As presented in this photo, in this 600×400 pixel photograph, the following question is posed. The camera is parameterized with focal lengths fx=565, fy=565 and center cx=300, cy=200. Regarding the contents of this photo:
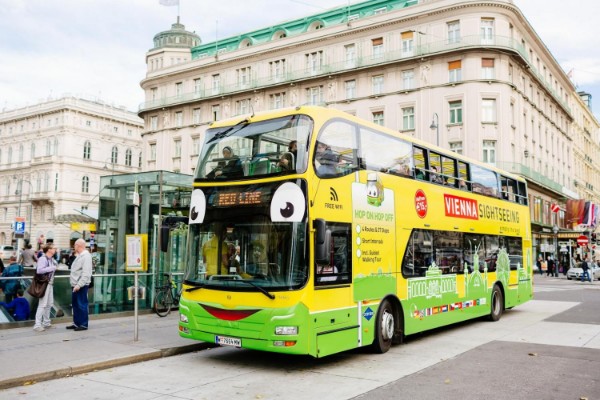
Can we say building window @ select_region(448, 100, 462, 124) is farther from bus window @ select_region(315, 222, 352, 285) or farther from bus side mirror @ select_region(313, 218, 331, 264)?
bus side mirror @ select_region(313, 218, 331, 264)

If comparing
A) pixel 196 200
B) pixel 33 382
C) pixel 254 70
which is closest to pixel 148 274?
pixel 196 200

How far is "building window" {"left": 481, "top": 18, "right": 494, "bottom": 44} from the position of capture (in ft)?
137

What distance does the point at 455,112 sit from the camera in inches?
1666

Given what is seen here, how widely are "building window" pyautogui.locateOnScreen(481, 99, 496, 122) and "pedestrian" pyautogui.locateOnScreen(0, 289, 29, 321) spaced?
119 ft

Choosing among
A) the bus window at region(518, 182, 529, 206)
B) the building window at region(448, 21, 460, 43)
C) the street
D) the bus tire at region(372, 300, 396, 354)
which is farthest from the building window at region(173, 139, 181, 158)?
the bus tire at region(372, 300, 396, 354)

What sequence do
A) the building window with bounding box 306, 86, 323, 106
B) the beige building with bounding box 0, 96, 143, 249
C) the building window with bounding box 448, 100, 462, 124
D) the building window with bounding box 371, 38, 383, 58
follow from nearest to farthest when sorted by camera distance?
the building window with bounding box 448, 100, 462, 124
the building window with bounding box 371, 38, 383, 58
the building window with bounding box 306, 86, 323, 106
the beige building with bounding box 0, 96, 143, 249

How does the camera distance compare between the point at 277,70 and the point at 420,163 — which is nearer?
the point at 420,163

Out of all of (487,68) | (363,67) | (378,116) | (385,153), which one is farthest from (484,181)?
(363,67)

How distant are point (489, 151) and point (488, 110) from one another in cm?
307

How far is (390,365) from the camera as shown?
8984 millimetres

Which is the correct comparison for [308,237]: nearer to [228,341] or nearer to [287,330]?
[287,330]

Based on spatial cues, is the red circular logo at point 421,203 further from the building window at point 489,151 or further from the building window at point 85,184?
the building window at point 85,184

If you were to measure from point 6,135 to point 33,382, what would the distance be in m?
92.0

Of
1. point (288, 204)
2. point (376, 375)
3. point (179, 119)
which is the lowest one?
point (376, 375)
